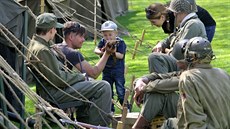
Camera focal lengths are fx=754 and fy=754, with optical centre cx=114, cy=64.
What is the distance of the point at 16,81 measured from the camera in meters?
7.13

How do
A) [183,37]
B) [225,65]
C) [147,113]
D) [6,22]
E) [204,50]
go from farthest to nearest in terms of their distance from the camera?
[225,65] → [6,22] → [183,37] → [147,113] → [204,50]

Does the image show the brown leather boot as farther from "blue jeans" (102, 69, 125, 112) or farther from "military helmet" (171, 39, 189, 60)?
"blue jeans" (102, 69, 125, 112)

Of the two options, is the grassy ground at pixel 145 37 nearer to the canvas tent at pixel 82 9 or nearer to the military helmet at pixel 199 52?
the canvas tent at pixel 82 9

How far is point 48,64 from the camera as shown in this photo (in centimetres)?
809

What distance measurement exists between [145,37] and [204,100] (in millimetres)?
14996

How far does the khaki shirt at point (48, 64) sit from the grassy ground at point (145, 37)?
2346mm

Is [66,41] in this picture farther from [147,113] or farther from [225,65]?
[225,65]

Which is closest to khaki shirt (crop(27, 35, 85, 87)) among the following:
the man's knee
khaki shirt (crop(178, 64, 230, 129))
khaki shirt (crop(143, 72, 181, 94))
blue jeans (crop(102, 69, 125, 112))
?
the man's knee

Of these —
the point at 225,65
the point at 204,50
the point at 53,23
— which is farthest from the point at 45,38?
the point at 225,65

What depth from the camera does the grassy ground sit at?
49.1 ft

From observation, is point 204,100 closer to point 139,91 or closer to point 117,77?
point 139,91

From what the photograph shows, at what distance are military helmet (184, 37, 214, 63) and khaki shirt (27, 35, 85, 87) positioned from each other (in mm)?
2349

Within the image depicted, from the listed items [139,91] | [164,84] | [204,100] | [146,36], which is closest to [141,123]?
[139,91]

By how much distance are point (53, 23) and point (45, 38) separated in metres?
0.19
